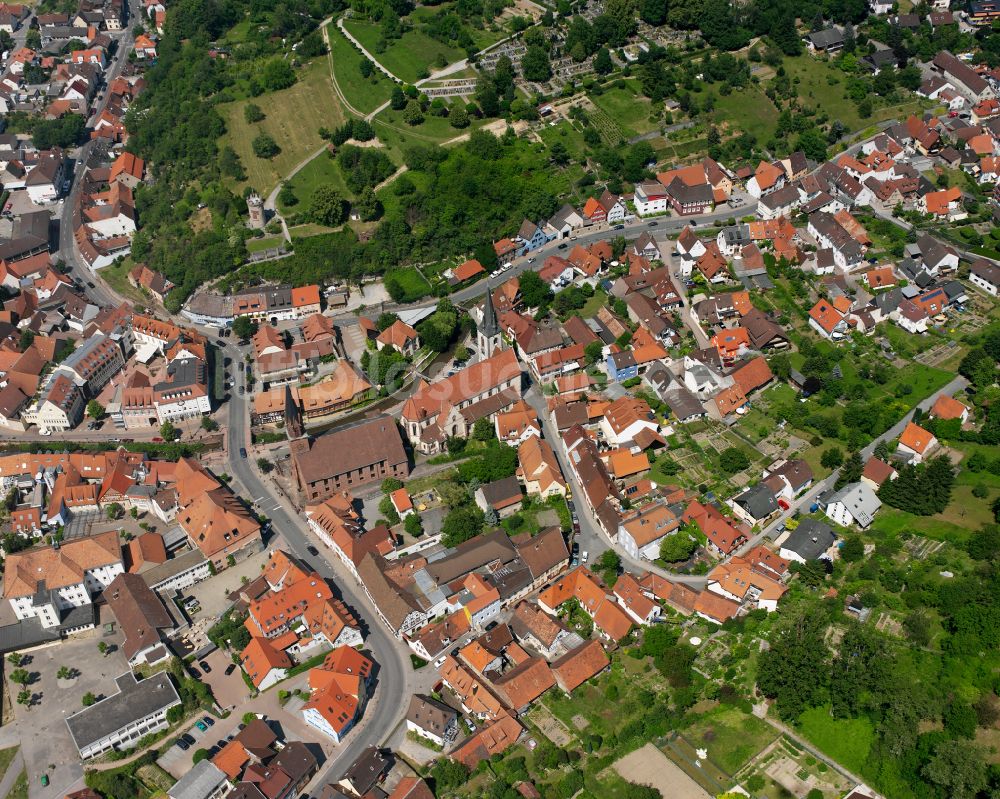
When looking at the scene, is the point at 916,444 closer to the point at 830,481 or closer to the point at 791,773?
the point at 830,481

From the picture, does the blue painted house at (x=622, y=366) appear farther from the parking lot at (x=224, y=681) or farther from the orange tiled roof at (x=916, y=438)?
the parking lot at (x=224, y=681)

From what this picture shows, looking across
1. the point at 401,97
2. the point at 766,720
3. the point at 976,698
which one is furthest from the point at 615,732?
the point at 401,97

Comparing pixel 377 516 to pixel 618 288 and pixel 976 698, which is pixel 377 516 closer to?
pixel 618 288

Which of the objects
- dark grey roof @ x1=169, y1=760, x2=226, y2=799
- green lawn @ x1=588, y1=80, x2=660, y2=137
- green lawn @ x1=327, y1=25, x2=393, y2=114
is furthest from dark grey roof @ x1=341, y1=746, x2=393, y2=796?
green lawn @ x1=327, y1=25, x2=393, y2=114

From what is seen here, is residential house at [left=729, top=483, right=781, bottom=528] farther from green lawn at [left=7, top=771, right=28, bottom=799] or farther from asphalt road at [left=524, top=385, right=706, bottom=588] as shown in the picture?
green lawn at [left=7, top=771, right=28, bottom=799]

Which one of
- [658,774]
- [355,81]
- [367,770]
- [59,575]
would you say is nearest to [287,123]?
[355,81]
